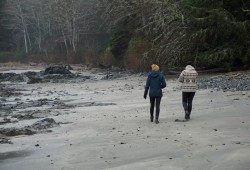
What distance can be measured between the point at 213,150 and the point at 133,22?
44.2m

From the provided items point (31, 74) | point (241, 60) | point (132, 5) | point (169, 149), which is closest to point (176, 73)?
point (241, 60)

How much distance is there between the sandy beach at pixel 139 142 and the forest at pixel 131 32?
708 inches

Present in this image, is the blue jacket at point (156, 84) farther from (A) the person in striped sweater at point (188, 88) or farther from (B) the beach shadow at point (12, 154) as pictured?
(B) the beach shadow at point (12, 154)

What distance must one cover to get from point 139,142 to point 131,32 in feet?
143

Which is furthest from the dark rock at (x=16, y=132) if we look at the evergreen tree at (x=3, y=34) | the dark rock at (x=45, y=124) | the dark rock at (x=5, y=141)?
the evergreen tree at (x=3, y=34)

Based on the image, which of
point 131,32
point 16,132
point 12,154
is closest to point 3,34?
point 131,32

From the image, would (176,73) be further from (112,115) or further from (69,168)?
(69,168)

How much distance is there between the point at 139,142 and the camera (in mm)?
10531

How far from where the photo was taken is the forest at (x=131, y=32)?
1337 inches

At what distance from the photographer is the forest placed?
33969 millimetres

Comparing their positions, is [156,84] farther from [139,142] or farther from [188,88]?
[139,142]

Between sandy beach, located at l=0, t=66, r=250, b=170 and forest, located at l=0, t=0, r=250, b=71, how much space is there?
708 inches

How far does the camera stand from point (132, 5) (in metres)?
49.3

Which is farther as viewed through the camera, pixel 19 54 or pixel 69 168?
A: pixel 19 54
